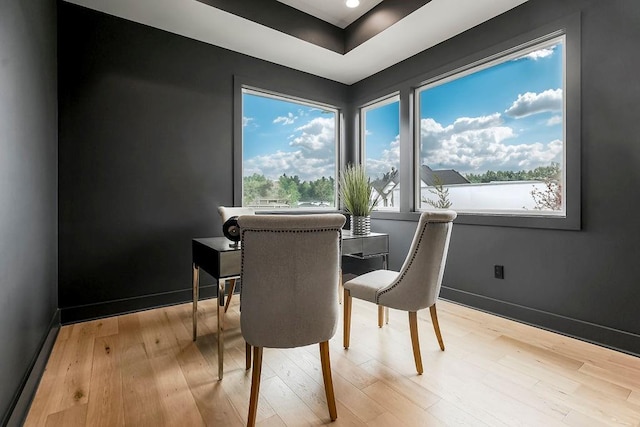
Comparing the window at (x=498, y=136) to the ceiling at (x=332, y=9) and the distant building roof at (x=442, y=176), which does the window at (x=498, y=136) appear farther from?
the ceiling at (x=332, y=9)

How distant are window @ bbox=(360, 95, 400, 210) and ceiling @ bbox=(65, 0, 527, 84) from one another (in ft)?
1.71

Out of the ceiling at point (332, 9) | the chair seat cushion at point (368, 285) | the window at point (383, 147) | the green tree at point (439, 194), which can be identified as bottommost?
the chair seat cushion at point (368, 285)

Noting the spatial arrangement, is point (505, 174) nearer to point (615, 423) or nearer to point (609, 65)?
point (609, 65)

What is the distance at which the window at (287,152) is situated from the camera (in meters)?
3.47

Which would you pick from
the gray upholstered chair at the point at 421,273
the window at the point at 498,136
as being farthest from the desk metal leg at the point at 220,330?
the window at the point at 498,136

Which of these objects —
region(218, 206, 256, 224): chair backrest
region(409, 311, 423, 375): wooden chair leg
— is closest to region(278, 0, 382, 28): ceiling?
region(218, 206, 256, 224): chair backrest

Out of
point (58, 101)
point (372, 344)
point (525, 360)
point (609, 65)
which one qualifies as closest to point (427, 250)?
point (372, 344)

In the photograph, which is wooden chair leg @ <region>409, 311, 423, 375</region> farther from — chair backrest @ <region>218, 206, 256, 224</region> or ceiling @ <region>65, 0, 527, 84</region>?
ceiling @ <region>65, 0, 527, 84</region>

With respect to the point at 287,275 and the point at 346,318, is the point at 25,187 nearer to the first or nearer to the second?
the point at 287,275

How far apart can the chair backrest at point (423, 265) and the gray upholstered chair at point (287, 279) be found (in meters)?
0.58

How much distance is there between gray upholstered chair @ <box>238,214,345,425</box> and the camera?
4.07 ft

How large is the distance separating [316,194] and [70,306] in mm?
2651

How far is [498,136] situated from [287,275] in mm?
2452

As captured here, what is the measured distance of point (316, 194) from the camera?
4012 mm
